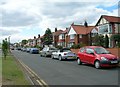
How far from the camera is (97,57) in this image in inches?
745

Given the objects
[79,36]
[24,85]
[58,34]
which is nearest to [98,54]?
[24,85]

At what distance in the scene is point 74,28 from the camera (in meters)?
80.6

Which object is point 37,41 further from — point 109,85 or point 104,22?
point 109,85

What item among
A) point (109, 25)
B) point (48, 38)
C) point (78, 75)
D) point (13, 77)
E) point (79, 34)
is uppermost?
point (109, 25)

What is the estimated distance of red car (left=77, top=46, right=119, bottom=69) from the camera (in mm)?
18344

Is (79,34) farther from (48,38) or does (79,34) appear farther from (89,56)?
(89,56)

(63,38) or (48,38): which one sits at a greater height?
(48,38)

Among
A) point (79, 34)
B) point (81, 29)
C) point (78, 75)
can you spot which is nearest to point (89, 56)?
point (78, 75)

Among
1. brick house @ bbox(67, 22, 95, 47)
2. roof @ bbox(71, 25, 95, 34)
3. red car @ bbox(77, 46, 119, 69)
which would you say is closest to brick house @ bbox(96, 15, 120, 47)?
brick house @ bbox(67, 22, 95, 47)

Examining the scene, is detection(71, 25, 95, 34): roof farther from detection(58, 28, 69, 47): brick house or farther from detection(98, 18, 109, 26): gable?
detection(98, 18, 109, 26): gable

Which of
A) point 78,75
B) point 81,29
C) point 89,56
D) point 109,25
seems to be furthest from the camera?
point 81,29

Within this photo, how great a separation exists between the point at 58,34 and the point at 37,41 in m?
48.0

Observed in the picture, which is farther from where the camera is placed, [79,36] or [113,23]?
[79,36]

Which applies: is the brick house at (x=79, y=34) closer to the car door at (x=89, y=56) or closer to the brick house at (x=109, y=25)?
the brick house at (x=109, y=25)
